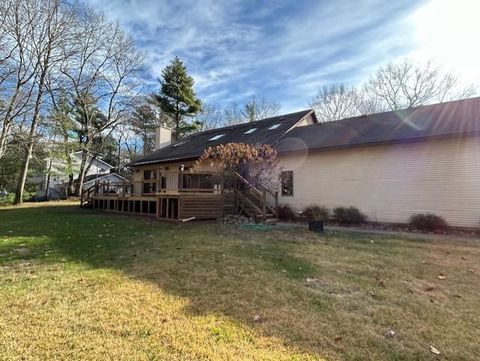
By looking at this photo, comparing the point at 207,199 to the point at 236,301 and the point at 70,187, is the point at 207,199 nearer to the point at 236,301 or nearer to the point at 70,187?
the point at 236,301

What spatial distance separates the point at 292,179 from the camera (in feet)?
43.9

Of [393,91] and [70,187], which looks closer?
[393,91]

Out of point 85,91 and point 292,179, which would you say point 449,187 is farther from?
point 85,91

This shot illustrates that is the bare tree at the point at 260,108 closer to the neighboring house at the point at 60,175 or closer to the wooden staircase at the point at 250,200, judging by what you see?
the neighboring house at the point at 60,175

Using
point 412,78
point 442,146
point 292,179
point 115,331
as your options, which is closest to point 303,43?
point 292,179

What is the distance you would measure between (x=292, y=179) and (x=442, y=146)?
564 centimetres

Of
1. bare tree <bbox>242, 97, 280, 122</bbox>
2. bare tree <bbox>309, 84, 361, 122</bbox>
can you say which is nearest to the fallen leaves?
bare tree <bbox>309, 84, 361, 122</bbox>

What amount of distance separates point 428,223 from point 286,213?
16.9ft

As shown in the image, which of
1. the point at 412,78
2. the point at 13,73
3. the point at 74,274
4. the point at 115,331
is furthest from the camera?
the point at 412,78

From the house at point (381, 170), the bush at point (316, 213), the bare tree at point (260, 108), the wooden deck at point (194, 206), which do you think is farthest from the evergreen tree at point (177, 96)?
the bush at point (316, 213)

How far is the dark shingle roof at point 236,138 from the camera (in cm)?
1551

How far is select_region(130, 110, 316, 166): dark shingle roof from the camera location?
611 inches

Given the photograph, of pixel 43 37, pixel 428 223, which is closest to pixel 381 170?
pixel 428 223

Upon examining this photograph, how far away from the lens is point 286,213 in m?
12.9
